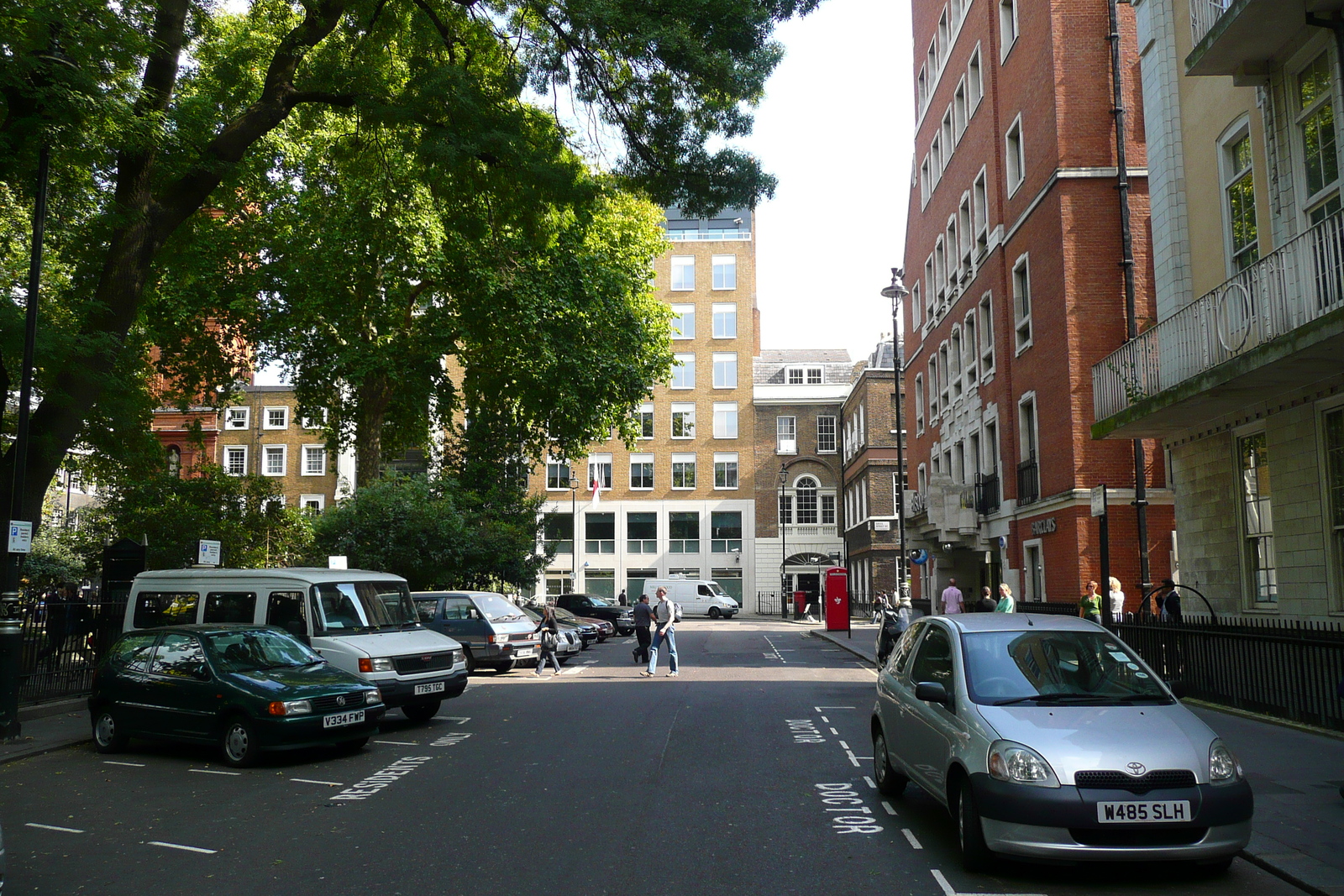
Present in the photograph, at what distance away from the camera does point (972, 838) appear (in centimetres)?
650

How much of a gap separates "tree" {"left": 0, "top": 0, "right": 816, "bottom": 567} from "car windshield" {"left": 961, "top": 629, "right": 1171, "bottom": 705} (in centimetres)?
703

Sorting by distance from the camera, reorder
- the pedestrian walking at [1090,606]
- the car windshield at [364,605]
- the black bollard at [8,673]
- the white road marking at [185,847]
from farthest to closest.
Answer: the pedestrian walking at [1090,606] < the car windshield at [364,605] < the black bollard at [8,673] < the white road marking at [185,847]

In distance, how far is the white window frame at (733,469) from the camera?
65938 mm

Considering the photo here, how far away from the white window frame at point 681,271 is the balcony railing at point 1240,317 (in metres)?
51.4

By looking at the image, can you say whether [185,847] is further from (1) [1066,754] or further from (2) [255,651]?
(1) [1066,754]

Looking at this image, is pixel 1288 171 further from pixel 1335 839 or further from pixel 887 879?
pixel 887 879

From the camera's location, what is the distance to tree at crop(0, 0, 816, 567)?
1191 cm

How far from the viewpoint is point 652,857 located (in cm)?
697

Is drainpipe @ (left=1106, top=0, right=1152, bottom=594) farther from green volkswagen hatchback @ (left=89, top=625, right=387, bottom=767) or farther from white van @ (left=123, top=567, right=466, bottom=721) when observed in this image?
green volkswagen hatchback @ (left=89, top=625, right=387, bottom=767)

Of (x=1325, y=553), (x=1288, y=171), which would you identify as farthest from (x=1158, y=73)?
(x=1325, y=553)

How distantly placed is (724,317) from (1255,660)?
5539 centimetres

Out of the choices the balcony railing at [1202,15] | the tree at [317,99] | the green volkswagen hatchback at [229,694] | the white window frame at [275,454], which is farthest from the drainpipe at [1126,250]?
the white window frame at [275,454]

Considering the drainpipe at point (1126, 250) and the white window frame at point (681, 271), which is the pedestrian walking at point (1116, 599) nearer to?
the drainpipe at point (1126, 250)

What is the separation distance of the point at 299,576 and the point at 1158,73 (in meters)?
15.4
